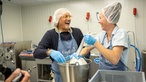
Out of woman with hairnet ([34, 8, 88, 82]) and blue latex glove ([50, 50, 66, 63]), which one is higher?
woman with hairnet ([34, 8, 88, 82])

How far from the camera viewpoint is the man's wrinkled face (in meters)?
1.97

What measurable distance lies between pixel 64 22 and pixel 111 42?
0.59 metres

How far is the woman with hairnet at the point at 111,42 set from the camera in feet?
4.94

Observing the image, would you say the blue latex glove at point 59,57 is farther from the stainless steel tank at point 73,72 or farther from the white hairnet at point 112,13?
the white hairnet at point 112,13

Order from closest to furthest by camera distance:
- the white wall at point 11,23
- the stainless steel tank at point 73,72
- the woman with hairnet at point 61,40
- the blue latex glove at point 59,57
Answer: the stainless steel tank at point 73,72 < the blue latex glove at point 59,57 < the woman with hairnet at point 61,40 < the white wall at point 11,23

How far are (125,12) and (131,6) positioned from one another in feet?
0.51

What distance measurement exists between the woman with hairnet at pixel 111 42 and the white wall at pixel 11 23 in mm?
2943

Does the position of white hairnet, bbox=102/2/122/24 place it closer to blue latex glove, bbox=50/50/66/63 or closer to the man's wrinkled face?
the man's wrinkled face

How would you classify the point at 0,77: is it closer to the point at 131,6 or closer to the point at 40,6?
the point at 40,6

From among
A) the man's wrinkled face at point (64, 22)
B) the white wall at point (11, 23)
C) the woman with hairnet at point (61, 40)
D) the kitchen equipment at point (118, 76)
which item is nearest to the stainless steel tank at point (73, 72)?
the kitchen equipment at point (118, 76)

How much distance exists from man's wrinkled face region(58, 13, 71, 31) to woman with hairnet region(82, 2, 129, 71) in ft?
1.18

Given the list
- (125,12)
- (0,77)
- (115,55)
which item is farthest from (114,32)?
(0,77)

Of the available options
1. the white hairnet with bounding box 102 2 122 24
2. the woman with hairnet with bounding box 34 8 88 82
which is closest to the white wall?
the woman with hairnet with bounding box 34 8 88 82

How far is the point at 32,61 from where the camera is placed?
3.82 metres
